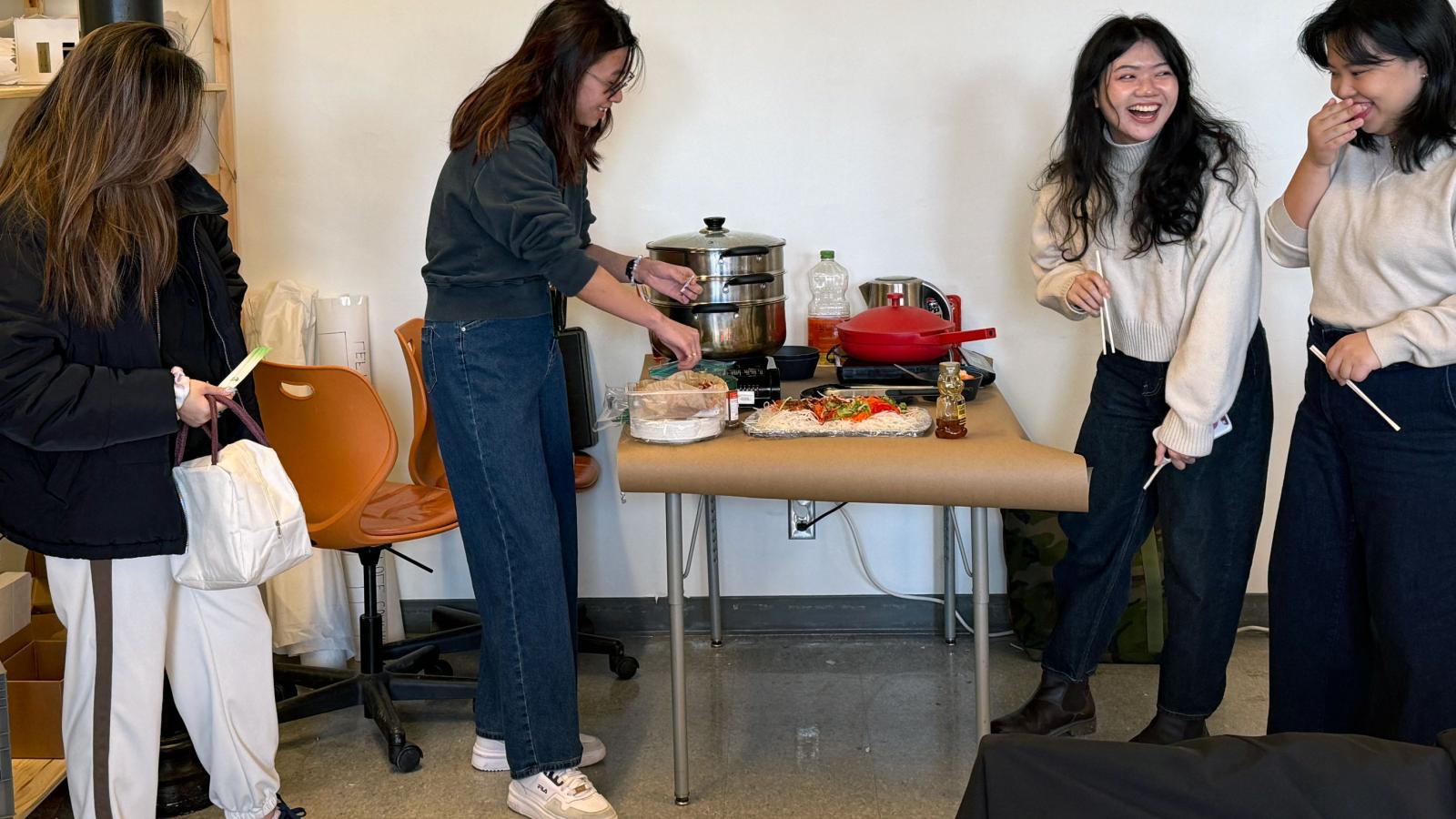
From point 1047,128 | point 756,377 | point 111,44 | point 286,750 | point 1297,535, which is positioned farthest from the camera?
point 1047,128

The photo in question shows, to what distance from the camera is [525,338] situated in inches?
98.3

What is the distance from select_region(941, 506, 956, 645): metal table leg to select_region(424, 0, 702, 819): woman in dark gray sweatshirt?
45.8 inches

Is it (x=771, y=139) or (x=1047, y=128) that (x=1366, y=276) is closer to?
(x=1047, y=128)

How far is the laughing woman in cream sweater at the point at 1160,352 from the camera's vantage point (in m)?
2.42

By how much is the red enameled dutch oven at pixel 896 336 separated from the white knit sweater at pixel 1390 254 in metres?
0.75

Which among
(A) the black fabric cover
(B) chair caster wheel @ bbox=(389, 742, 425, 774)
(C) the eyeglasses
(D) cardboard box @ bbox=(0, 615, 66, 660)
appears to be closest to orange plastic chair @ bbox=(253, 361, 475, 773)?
(B) chair caster wheel @ bbox=(389, 742, 425, 774)

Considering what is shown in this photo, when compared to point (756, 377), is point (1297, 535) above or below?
below

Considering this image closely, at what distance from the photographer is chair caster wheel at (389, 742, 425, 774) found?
2852 mm

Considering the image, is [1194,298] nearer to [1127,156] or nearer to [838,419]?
[1127,156]

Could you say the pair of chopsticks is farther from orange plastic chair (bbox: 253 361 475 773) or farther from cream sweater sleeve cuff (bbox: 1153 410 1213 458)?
orange plastic chair (bbox: 253 361 475 773)

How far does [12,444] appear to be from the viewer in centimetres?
211

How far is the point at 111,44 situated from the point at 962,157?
2034mm

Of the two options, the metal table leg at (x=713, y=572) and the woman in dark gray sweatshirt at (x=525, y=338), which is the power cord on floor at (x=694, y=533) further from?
the woman in dark gray sweatshirt at (x=525, y=338)

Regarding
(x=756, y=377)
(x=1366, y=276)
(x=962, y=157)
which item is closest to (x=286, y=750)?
(x=756, y=377)
